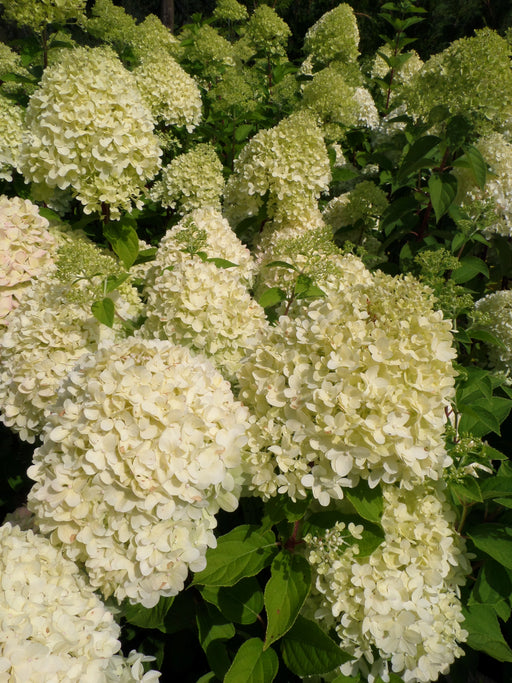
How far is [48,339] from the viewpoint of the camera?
1854mm

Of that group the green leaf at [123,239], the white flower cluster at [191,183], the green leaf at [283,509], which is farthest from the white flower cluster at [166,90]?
the green leaf at [283,509]

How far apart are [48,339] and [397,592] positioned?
1.46 metres

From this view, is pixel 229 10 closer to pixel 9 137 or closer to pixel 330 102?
pixel 330 102

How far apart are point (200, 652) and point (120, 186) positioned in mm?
2065

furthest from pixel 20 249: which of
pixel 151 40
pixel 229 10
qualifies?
pixel 229 10

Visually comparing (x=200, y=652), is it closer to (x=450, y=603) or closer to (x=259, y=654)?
(x=259, y=654)

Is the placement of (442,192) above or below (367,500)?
above

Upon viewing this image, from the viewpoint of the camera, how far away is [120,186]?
7.64 ft

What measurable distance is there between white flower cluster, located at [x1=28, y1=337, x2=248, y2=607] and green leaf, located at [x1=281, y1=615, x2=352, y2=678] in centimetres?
37

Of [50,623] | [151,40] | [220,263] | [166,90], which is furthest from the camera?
[151,40]

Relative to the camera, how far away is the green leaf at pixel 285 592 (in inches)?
52.2

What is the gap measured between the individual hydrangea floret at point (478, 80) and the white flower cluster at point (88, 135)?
4.55ft

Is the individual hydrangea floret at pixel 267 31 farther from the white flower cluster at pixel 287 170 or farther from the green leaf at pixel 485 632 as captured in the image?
the green leaf at pixel 485 632

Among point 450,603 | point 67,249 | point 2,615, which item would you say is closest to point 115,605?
point 2,615
